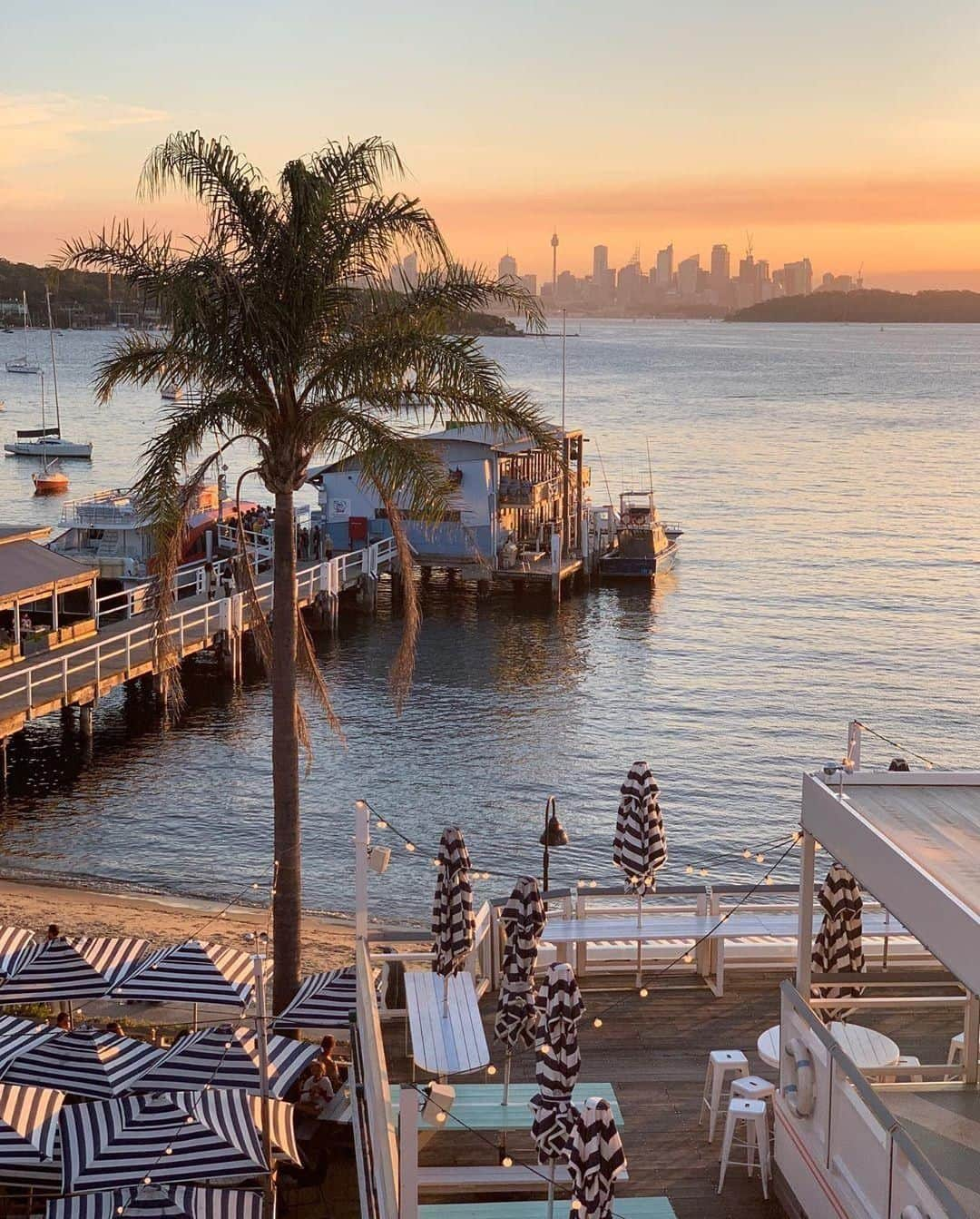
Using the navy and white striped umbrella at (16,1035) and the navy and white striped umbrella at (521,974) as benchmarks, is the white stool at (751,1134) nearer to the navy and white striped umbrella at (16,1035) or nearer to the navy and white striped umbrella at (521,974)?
the navy and white striped umbrella at (521,974)

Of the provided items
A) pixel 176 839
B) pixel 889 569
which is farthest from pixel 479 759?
pixel 889 569

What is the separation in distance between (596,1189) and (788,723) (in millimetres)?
33248

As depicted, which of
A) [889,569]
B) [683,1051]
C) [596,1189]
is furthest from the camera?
[889,569]

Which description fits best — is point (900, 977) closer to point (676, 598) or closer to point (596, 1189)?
point (596, 1189)

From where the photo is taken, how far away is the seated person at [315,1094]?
43.8ft

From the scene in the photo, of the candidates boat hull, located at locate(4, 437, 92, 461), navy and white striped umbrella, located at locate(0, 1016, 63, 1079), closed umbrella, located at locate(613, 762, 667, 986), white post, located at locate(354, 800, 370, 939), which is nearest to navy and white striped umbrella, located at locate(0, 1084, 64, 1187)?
navy and white striped umbrella, located at locate(0, 1016, 63, 1079)

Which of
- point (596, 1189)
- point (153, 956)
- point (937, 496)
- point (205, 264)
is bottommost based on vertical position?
point (937, 496)

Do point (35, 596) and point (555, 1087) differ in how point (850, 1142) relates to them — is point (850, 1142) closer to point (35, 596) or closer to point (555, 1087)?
point (555, 1087)

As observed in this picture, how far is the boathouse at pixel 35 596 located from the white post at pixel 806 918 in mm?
25442

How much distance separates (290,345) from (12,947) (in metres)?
6.96

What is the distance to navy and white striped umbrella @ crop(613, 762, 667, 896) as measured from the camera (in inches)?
625

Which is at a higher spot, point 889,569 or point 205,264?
point 205,264

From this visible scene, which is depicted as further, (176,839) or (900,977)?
(176,839)

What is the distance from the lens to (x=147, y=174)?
15.6 meters
